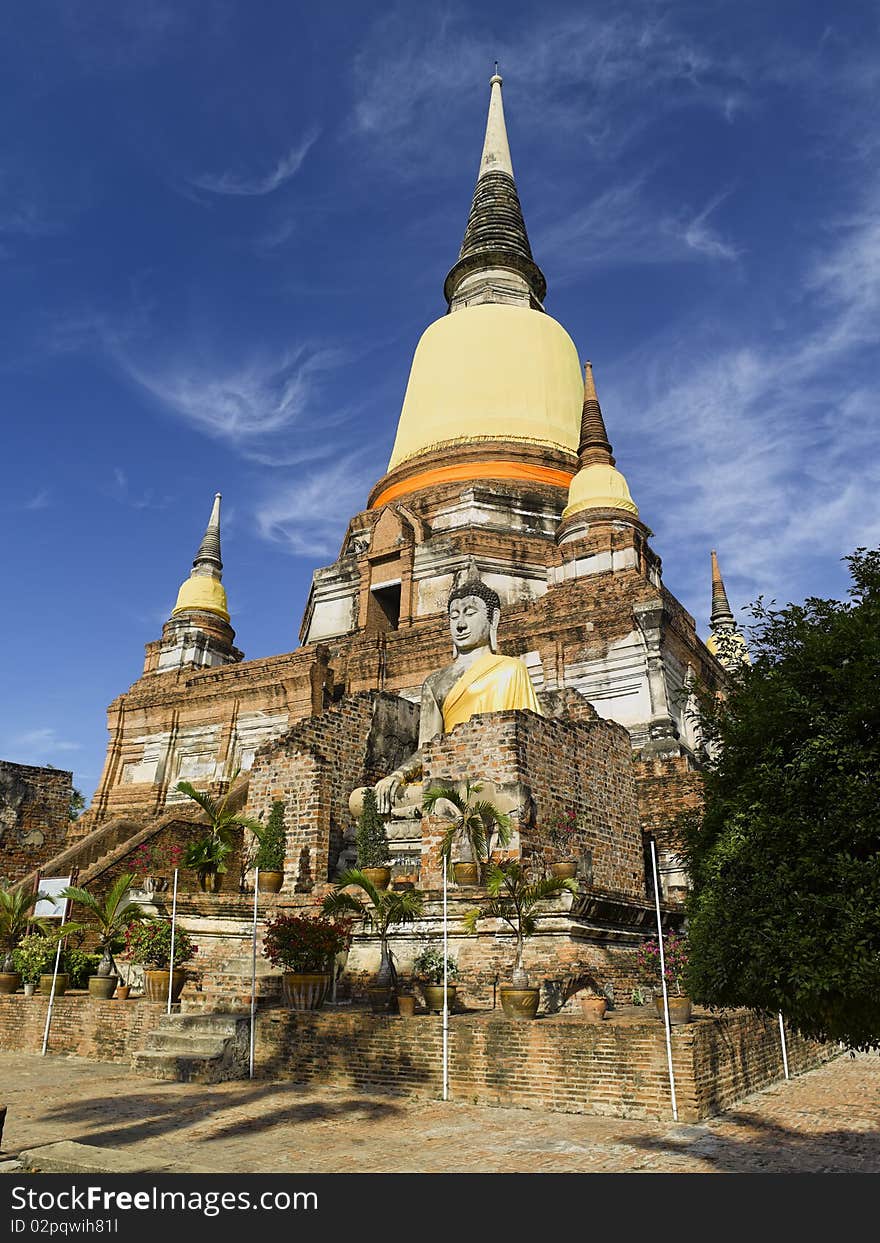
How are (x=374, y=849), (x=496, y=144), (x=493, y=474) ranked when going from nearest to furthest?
(x=374, y=849)
(x=493, y=474)
(x=496, y=144)

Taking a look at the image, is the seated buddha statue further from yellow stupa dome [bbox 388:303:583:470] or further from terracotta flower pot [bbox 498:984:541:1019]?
yellow stupa dome [bbox 388:303:583:470]

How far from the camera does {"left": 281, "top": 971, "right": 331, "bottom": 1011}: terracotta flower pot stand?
34.9ft

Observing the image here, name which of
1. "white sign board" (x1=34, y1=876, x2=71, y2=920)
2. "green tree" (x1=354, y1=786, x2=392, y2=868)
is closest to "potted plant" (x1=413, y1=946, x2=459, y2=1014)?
"green tree" (x1=354, y1=786, x2=392, y2=868)

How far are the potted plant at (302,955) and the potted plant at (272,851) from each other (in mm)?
3465

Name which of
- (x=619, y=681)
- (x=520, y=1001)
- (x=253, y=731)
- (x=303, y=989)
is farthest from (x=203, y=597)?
(x=520, y=1001)

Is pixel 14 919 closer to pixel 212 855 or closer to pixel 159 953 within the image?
pixel 212 855

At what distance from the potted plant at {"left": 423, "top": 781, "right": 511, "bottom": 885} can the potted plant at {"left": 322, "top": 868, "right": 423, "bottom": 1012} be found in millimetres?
708

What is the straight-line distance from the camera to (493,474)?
1144 inches

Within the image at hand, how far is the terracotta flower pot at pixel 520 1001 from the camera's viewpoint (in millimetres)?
9211

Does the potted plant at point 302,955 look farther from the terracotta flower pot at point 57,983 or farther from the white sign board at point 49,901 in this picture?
the white sign board at point 49,901

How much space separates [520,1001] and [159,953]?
511 centimetres

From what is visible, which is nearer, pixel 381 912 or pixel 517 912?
pixel 517 912

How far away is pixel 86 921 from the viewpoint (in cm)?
1488
